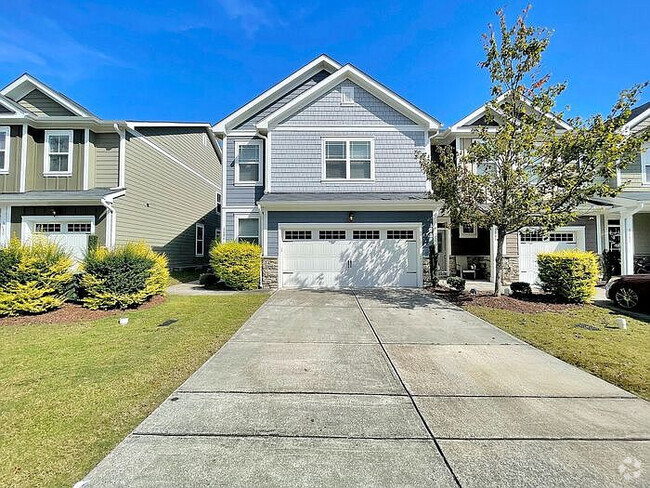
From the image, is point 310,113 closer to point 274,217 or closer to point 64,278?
point 274,217

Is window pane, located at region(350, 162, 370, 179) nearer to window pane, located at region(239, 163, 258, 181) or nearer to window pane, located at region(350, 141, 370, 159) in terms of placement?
window pane, located at region(350, 141, 370, 159)

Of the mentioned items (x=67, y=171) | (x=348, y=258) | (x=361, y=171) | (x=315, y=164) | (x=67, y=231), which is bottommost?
(x=348, y=258)

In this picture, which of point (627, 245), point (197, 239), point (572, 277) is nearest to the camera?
point (572, 277)

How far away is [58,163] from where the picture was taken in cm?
1280

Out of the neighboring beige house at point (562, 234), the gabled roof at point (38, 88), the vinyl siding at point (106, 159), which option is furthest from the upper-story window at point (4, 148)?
the neighboring beige house at point (562, 234)

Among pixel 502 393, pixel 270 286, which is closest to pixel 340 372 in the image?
pixel 502 393

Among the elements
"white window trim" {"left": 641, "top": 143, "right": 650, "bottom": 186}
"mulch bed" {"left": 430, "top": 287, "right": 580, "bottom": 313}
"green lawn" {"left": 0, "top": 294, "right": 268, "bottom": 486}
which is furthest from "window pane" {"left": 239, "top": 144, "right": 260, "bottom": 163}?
"white window trim" {"left": 641, "top": 143, "right": 650, "bottom": 186}

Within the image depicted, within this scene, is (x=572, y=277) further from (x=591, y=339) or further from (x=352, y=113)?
(x=352, y=113)

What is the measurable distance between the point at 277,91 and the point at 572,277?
42.3ft

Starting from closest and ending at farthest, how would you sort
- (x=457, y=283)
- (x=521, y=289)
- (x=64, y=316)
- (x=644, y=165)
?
1. (x=64, y=316)
2. (x=521, y=289)
3. (x=457, y=283)
4. (x=644, y=165)

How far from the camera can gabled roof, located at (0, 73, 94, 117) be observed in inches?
504

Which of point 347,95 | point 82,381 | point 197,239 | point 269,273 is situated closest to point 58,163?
point 197,239

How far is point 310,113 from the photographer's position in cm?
1348

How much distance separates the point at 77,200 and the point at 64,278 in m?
4.47
